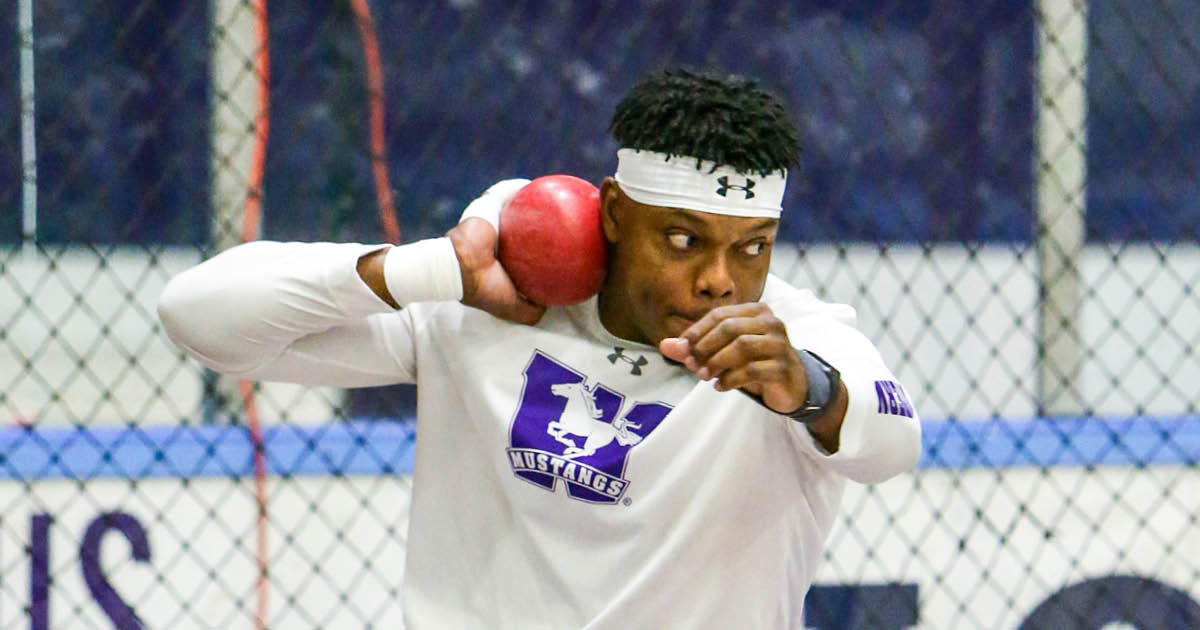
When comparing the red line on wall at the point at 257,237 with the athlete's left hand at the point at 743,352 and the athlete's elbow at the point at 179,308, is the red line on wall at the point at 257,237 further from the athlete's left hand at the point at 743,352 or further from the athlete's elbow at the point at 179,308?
the athlete's left hand at the point at 743,352

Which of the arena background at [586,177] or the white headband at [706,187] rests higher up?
the white headband at [706,187]

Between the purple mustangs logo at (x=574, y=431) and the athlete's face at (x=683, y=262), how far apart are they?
9 cm

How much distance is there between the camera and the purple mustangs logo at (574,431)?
166 centimetres

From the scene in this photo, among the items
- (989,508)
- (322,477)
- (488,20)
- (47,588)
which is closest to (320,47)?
(488,20)

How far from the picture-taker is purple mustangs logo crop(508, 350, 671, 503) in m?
1.66

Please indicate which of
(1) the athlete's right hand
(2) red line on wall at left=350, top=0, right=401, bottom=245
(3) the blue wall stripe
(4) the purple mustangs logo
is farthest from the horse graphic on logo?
(2) red line on wall at left=350, top=0, right=401, bottom=245

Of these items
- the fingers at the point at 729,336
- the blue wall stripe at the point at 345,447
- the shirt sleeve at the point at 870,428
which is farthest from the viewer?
the blue wall stripe at the point at 345,447

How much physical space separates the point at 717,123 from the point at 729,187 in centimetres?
8

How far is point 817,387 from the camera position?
1.43m

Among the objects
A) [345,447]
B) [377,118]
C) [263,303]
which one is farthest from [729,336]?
[377,118]

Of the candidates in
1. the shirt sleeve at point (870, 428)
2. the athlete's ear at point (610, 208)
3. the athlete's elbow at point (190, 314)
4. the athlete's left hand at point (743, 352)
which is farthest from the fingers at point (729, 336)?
the athlete's elbow at point (190, 314)

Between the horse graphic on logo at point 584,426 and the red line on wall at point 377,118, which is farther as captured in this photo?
the red line on wall at point 377,118

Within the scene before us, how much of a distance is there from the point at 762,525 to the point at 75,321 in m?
1.97

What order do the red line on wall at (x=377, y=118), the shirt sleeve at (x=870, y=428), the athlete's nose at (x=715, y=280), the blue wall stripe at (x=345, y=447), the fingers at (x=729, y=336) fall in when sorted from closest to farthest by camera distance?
the fingers at (x=729, y=336) → the shirt sleeve at (x=870, y=428) → the athlete's nose at (x=715, y=280) → the blue wall stripe at (x=345, y=447) → the red line on wall at (x=377, y=118)
